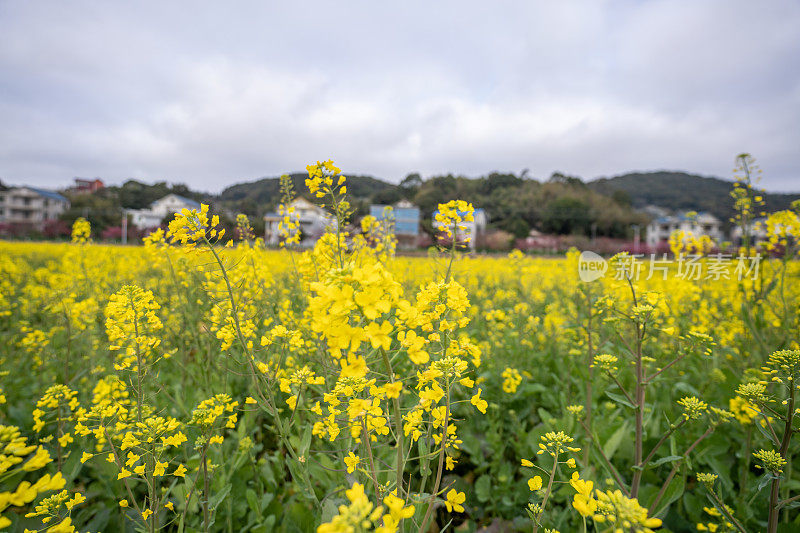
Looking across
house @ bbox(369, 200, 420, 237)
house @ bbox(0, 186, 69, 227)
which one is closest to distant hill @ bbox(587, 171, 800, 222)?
house @ bbox(369, 200, 420, 237)

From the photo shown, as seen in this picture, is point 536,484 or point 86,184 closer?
point 536,484

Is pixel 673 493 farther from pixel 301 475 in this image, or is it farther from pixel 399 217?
pixel 399 217

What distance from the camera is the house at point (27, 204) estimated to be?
182 feet

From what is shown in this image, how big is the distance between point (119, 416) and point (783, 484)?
397 centimetres

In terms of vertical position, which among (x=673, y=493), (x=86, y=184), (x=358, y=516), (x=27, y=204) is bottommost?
(x=673, y=493)

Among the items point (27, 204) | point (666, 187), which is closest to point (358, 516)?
point (27, 204)

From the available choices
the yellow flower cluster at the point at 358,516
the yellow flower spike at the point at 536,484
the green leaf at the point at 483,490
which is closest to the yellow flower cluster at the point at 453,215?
the yellow flower spike at the point at 536,484

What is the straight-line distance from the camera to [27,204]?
56812 mm

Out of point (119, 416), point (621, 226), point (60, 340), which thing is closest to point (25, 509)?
point (119, 416)

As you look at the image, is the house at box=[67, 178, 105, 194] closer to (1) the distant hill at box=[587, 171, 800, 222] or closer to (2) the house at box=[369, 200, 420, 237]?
(2) the house at box=[369, 200, 420, 237]

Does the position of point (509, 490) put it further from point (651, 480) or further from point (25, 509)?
point (25, 509)

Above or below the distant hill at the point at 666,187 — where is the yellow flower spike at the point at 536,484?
below

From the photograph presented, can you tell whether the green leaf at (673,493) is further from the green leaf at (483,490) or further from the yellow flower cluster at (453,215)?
the yellow flower cluster at (453,215)

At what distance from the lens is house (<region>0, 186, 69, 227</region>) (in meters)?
55.6
